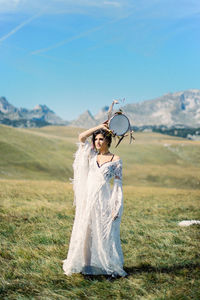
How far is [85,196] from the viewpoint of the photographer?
696 centimetres

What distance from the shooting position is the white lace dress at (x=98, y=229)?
21.5 feet

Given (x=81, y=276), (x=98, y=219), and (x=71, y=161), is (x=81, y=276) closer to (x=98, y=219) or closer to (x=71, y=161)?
(x=98, y=219)

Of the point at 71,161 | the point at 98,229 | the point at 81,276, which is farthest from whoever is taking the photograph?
the point at 71,161

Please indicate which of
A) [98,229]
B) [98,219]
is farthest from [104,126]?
[98,229]

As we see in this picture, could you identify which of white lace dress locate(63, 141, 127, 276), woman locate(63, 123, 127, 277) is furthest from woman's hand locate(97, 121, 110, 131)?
white lace dress locate(63, 141, 127, 276)

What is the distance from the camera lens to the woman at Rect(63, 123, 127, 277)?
21.6 feet

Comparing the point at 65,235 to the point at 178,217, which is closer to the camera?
the point at 65,235

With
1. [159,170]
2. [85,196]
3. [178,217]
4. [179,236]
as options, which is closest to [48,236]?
[85,196]

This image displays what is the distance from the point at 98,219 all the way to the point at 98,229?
0.70 ft

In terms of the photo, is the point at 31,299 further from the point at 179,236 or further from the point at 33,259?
the point at 179,236

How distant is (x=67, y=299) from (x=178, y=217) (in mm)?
10560

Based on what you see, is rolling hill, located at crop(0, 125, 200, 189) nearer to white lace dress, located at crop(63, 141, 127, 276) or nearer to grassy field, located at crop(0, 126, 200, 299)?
grassy field, located at crop(0, 126, 200, 299)

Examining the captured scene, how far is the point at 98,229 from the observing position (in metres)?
6.63

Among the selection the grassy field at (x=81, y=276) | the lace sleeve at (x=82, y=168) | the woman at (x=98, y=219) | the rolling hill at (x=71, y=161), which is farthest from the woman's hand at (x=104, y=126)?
the rolling hill at (x=71, y=161)
